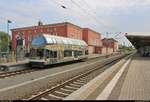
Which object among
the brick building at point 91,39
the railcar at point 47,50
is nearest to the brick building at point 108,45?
the brick building at point 91,39

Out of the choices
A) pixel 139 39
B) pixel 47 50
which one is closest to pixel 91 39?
pixel 139 39

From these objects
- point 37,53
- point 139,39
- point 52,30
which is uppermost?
point 52,30

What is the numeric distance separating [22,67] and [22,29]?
2358 inches

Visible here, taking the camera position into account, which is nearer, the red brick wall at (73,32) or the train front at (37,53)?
the train front at (37,53)

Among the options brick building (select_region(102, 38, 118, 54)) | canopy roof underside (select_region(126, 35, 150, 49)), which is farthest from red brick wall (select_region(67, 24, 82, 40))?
brick building (select_region(102, 38, 118, 54))

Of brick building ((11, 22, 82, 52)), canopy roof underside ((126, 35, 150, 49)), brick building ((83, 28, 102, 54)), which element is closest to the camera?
canopy roof underside ((126, 35, 150, 49))

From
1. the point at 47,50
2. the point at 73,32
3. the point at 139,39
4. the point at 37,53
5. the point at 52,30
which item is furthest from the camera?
the point at 73,32

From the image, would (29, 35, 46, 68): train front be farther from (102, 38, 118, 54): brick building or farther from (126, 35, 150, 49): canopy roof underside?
(102, 38, 118, 54): brick building

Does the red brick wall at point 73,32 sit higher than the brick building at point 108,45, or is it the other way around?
the red brick wall at point 73,32

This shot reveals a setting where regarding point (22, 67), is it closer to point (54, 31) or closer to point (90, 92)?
point (90, 92)

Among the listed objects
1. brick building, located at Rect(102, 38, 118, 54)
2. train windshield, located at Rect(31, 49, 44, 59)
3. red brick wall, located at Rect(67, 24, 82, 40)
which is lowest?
train windshield, located at Rect(31, 49, 44, 59)

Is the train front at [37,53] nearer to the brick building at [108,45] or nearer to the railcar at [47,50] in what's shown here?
the railcar at [47,50]

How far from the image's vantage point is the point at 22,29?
87.1 meters

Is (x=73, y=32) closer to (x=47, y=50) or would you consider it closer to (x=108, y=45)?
(x=108, y=45)
